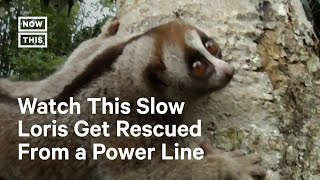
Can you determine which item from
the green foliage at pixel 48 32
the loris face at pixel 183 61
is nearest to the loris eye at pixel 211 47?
the loris face at pixel 183 61

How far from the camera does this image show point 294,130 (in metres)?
2.58

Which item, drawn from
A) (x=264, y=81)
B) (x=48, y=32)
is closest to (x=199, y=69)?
(x=264, y=81)

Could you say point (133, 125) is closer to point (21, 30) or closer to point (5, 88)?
point (5, 88)

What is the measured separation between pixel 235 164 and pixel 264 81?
37 cm

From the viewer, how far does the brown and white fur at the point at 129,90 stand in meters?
2.62

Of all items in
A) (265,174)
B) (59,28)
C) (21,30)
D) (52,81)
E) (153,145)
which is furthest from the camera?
(59,28)

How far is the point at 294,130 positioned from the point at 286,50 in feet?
1.14

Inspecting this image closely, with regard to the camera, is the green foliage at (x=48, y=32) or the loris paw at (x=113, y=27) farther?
the green foliage at (x=48, y=32)

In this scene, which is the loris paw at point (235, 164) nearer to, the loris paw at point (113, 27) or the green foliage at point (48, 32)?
the loris paw at point (113, 27)

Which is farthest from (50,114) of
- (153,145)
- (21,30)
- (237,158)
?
(21,30)

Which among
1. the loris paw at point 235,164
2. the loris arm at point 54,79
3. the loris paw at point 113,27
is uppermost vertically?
the loris paw at point 113,27

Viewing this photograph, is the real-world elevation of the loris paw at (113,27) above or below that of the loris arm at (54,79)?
above

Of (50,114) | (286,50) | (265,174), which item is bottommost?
(265,174)

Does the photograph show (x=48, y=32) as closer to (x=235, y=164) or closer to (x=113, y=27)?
(x=113, y=27)
